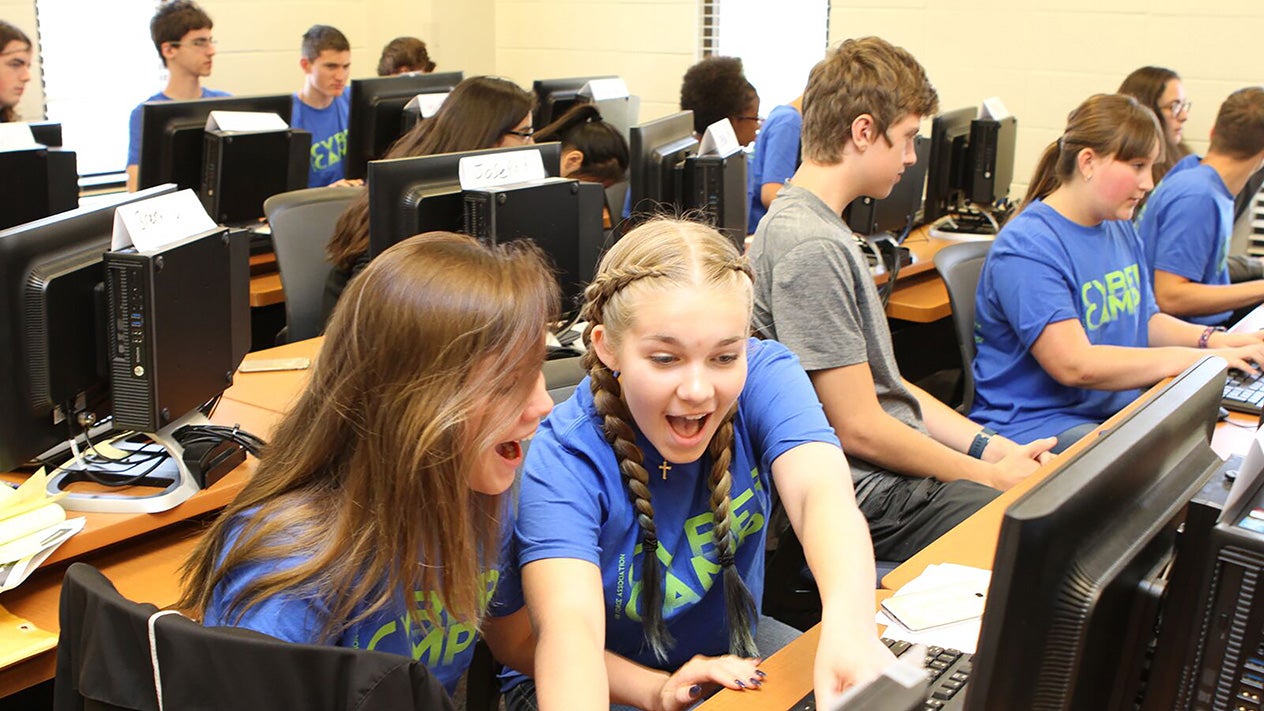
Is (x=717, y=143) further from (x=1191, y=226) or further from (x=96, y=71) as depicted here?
(x=96, y=71)

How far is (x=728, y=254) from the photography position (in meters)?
1.41

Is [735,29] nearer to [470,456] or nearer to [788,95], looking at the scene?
[788,95]

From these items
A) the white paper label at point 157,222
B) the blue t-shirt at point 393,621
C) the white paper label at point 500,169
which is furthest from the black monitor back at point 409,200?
the blue t-shirt at point 393,621

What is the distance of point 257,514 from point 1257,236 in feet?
14.3

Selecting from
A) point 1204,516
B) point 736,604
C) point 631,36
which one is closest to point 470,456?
point 736,604

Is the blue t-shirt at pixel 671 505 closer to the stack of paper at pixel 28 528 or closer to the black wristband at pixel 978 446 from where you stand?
the stack of paper at pixel 28 528

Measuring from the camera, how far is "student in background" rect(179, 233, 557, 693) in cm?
105

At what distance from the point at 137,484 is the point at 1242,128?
10.2 feet

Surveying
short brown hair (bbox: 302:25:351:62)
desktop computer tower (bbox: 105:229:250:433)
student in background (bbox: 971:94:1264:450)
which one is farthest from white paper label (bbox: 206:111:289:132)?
student in background (bbox: 971:94:1264:450)

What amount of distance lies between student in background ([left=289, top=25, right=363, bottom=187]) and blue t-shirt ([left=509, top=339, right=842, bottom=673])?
3534 mm

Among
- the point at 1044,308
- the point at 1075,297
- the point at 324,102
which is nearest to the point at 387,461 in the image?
the point at 1044,308

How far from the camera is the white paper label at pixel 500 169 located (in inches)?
87.0

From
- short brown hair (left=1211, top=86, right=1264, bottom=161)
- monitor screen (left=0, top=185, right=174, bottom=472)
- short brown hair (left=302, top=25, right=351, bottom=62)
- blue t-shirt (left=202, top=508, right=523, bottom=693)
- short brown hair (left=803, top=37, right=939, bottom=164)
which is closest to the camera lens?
blue t-shirt (left=202, top=508, right=523, bottom=693)

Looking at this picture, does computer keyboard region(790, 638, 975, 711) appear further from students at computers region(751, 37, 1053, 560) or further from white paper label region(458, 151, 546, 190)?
white paper label region(458, 151, 546, 190)
